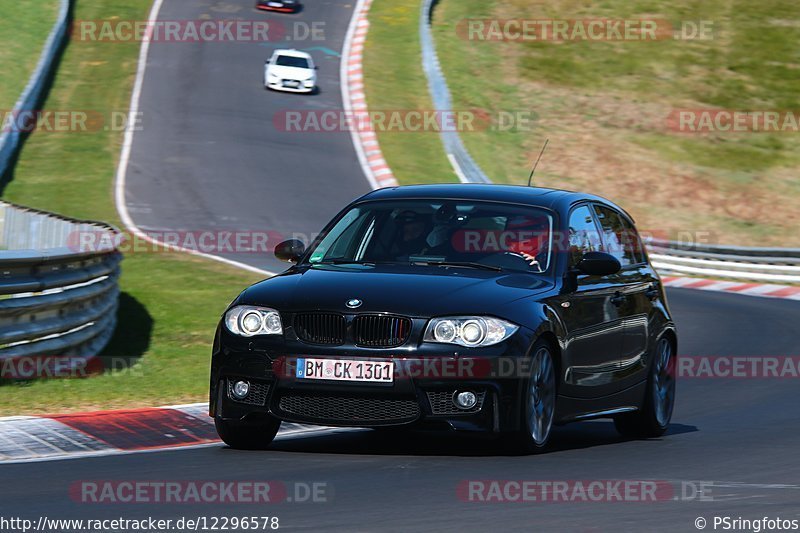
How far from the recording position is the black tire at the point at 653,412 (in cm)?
1009

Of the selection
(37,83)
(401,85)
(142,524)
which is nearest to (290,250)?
(142,524)

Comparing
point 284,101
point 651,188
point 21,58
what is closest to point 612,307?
point 651,188

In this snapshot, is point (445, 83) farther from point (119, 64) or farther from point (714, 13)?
point (714, 13)

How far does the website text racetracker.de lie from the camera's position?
5953 mm

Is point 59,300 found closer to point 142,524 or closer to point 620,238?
point 620,238

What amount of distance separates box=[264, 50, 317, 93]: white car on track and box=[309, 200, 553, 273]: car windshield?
30.7 meters

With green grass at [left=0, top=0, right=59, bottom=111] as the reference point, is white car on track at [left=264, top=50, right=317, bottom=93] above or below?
below

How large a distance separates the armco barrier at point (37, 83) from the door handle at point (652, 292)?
74.0 feet

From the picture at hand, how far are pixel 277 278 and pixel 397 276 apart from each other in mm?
751

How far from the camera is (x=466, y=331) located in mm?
7961

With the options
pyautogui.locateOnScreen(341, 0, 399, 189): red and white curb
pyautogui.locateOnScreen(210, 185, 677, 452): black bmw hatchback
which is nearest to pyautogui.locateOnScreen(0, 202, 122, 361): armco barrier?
pyautogui.locateOnScreen(210, 185, 677, 452): black bmw hatchback

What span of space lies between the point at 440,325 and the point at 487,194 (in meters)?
1.52

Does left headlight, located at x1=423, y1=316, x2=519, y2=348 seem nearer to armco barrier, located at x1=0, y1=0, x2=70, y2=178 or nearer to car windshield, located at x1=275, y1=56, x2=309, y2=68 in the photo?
armco barrier, located at x1=0, y1=0, x2=70, y2=178

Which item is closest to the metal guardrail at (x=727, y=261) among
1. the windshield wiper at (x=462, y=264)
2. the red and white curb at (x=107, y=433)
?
the red and white curb at (x=107, y=433)
